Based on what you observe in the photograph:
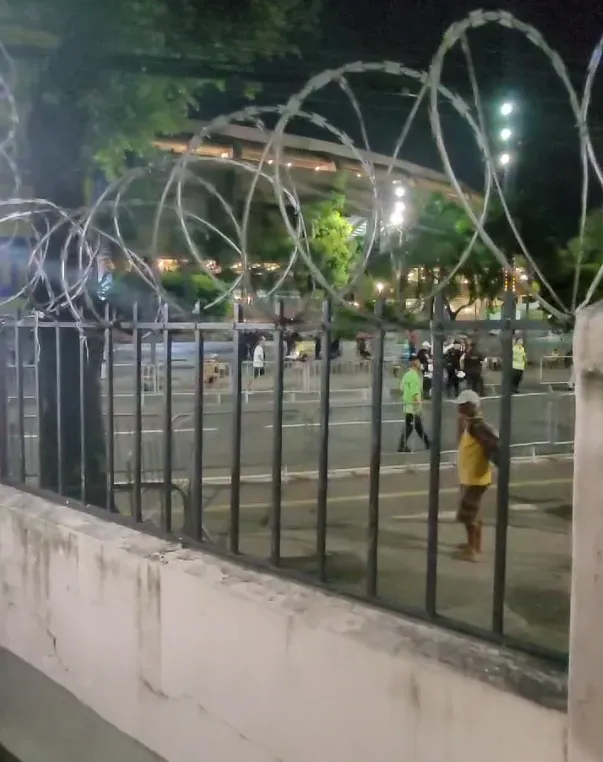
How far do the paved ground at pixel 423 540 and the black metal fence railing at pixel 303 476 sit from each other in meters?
0.02

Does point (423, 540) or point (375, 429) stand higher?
point (375, 429)

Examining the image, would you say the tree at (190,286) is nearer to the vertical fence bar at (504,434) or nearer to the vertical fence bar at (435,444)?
the vertical fence bar at (435,444)

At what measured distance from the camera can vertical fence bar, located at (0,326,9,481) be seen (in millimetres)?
5812

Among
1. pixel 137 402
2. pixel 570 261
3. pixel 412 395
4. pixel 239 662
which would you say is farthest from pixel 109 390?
pixel 412 395

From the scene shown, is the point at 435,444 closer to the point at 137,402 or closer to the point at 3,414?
the point at 137,402

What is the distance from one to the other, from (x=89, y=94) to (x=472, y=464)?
4.53 m

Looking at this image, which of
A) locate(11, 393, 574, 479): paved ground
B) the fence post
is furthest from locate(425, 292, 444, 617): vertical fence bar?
locate(11, 393, 574, 479): paved ground

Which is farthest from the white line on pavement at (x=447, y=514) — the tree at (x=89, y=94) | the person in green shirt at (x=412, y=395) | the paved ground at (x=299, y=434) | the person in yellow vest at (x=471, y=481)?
the tree at (x=89, y=94)

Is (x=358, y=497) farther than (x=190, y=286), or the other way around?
(x=190, y=286)

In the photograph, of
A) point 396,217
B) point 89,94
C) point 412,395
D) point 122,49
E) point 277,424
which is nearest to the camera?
point 277,424

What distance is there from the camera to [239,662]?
371 centimetres

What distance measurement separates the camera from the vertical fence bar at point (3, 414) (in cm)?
581

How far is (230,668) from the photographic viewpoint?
12.3 ft

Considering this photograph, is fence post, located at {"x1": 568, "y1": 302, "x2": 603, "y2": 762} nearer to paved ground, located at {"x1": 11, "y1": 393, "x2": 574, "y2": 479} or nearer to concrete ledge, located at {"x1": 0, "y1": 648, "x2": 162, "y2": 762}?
concrete ledge, located at {"x1": 0, "y1": 648, "x2": 162, "y2": 762}
